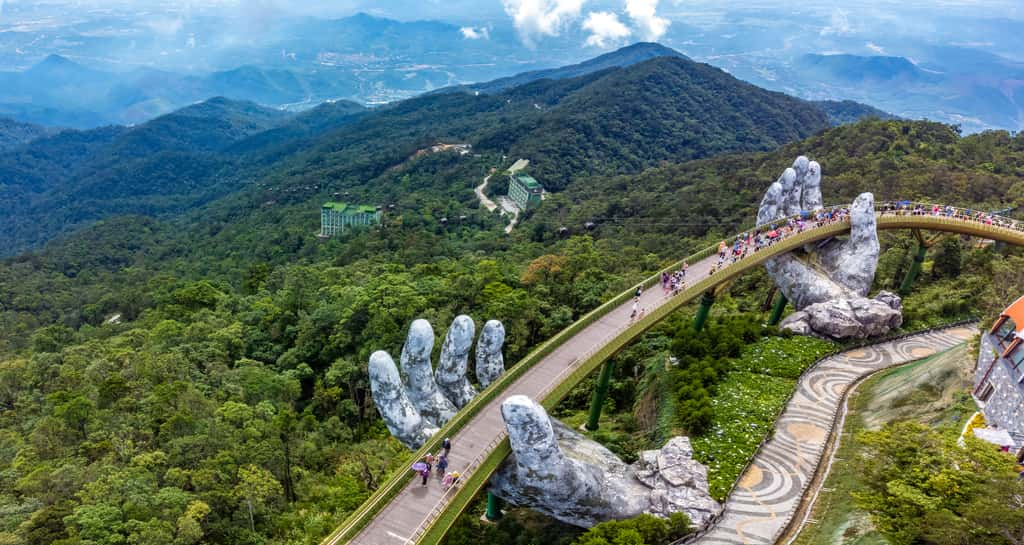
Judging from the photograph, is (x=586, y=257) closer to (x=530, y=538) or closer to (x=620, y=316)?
(x=620, y=316)

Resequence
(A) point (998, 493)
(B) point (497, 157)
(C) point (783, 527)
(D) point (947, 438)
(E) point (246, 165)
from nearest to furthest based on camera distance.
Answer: (A) point (998, 493) → (D) point (947, 438) → (C) point (783, 527) → (B) point (497, 157) → (E) point (246, 165)

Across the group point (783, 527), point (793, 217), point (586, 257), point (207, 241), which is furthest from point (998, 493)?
point (207, 241)

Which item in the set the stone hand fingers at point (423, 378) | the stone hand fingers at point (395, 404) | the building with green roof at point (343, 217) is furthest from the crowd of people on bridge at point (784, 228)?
the building with green roof at point (343, 217)

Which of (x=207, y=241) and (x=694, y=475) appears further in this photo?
(x=207, y=241)

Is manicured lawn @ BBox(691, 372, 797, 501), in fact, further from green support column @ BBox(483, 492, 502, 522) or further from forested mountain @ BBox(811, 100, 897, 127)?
forested mountain @ BBox(811, 100, 897, 127)

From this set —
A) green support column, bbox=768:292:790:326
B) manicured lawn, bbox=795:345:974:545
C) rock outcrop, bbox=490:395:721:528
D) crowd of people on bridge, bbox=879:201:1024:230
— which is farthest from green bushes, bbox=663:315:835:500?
crowd of people on bridge, bbox=879:201:1024:230
